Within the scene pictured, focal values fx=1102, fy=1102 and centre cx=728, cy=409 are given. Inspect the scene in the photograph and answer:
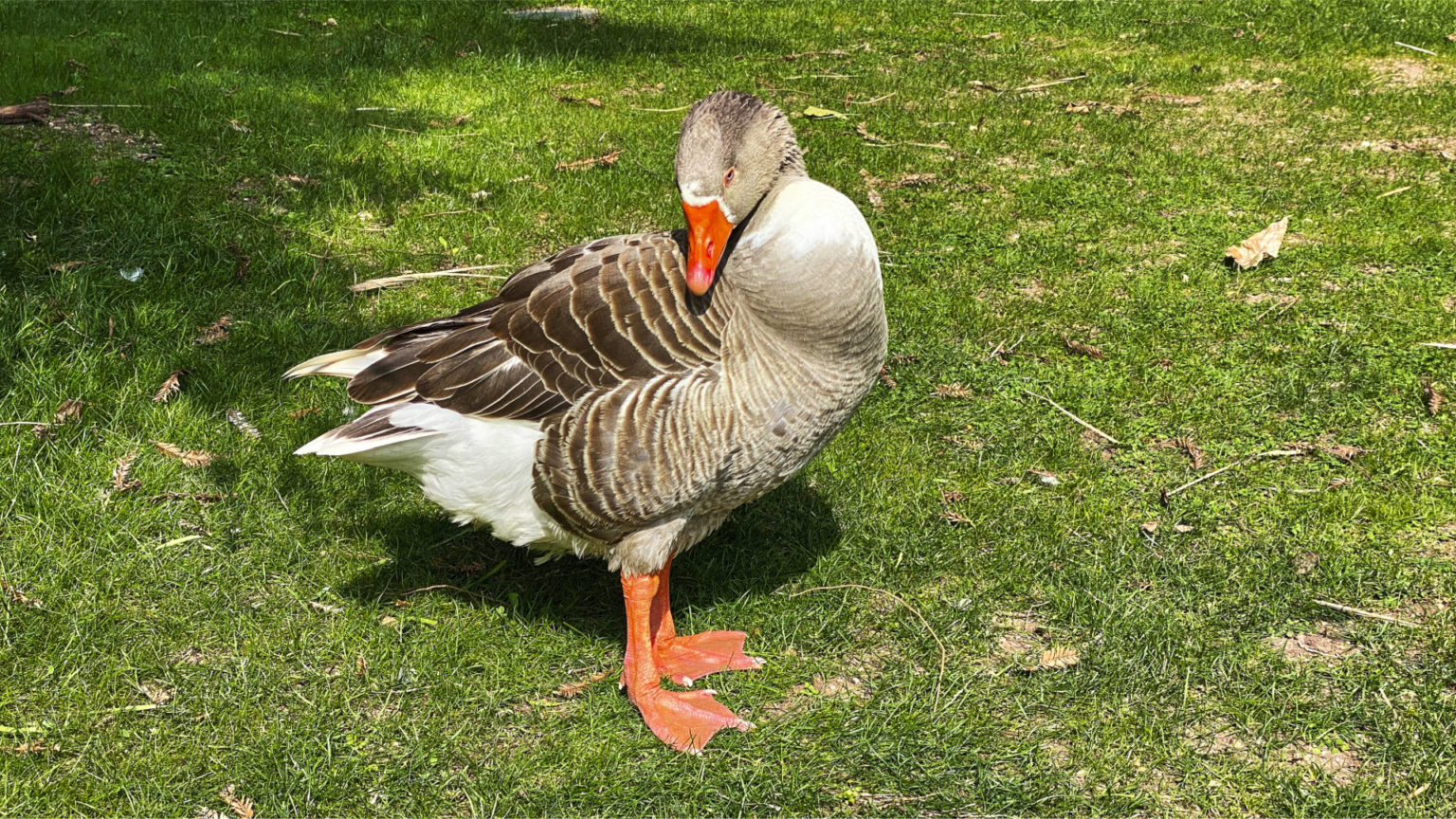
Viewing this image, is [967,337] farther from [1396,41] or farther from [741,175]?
[1396,41]

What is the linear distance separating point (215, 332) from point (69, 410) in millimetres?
863

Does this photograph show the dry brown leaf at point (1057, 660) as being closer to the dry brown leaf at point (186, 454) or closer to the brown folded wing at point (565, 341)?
the brown folded wing at point (565, 341)

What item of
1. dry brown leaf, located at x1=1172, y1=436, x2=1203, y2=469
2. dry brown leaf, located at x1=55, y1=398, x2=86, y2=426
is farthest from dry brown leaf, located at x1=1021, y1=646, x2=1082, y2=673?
dry brown leaf, located at x1=55, y1=398, x2=86, y2=426

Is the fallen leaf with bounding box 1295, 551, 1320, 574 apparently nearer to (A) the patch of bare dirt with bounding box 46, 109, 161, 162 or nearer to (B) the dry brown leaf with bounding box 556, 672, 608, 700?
(B) the dry brown leaf with bounding box 556, 672, 608, 700

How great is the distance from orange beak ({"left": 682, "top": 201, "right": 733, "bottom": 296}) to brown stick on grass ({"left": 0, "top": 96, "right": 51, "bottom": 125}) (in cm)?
573

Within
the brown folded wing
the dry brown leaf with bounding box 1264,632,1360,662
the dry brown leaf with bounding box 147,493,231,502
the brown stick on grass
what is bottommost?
the dry brown leaf with bounding box 1264,632,1360,662

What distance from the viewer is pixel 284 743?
3.35 metres

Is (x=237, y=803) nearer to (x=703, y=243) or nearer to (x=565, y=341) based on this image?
(x=565, y=341)

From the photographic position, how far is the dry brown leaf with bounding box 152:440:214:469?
4379 mm

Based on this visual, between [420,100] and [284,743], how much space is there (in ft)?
20.0

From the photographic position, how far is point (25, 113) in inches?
269

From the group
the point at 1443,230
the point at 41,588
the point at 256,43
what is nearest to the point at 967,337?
the point at 1443,230

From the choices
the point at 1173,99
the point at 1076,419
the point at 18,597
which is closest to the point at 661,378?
the point at 18,597

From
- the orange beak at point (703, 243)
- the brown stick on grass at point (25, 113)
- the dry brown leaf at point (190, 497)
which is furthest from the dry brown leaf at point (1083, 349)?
the brown stick on grass at point (25, 113)
